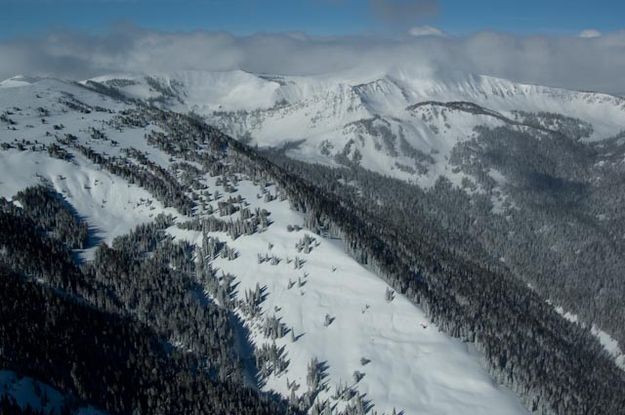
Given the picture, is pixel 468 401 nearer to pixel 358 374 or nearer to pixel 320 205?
pixel 358 374

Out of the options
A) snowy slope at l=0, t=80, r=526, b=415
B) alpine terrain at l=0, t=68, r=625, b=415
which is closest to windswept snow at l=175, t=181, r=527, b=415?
snowy slope at l=0, t=80, r=526, b=415

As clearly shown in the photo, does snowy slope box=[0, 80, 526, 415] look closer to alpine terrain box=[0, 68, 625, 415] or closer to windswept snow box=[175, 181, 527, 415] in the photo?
windswept snow box=[175, 181, 527, 415]

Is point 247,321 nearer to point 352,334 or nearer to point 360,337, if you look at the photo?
point 352,334

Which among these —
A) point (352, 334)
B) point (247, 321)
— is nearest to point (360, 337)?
point (352, 334)

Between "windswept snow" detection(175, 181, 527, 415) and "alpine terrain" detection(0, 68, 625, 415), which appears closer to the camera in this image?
"alpine terrain" detection(0, 68, 625, 415)

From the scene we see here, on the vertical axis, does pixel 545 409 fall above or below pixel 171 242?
below

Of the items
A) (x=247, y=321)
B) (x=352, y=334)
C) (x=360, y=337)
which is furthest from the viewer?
(x=247, y=321)

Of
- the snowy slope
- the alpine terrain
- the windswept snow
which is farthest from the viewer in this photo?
the snowy slope

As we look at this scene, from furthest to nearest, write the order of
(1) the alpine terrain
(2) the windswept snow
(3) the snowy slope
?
(3) the snowy slope, (2) the windswept snow, (1) the alpine terrain

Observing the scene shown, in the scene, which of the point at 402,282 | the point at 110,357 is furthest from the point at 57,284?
the point at 402,282

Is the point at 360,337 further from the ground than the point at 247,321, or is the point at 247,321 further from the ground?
the point at 360,337

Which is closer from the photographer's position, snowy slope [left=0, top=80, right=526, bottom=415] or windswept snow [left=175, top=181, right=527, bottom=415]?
windswept snow [left=175, top=181, right=527, bottom=415]
